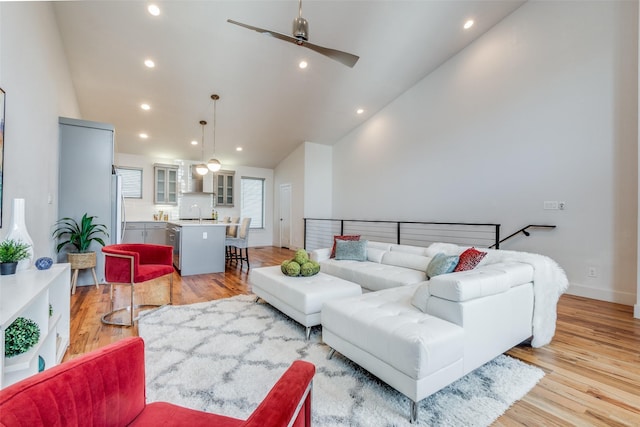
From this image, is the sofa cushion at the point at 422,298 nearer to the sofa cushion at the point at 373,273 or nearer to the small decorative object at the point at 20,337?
the sofa cushion at the point at 373,273

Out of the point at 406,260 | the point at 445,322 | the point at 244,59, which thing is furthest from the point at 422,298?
the point at 244,59

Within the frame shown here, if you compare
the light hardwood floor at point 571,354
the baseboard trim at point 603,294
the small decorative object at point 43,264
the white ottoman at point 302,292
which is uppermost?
the small decorative object at point 43,264

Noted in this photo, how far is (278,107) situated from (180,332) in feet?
16.0

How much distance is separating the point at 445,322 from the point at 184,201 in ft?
26.2

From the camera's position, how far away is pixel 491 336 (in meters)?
1.93

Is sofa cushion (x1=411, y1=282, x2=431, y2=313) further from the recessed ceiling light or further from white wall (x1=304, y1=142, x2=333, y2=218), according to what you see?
white wall (x1=304, y1=142, x2=333, y2=218)

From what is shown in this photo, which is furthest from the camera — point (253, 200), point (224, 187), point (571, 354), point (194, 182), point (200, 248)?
point (253, 200)

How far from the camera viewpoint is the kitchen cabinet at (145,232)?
698 centimetres

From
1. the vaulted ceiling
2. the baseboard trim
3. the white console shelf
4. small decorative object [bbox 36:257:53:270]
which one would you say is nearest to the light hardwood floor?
the baseboard trim

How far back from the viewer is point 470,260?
2568 mm

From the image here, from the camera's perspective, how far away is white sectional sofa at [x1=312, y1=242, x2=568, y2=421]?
156 centimetres

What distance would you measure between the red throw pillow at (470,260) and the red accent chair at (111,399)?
2088 millimetres

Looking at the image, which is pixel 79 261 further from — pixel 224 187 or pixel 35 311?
pixel 224 187

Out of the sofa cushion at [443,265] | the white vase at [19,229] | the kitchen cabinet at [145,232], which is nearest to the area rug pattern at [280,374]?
the sofa cushion at [443,265]
